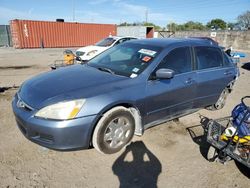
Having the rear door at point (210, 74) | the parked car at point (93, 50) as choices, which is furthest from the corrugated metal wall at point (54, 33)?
the rear door at point (210, 74)

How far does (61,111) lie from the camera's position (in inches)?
107

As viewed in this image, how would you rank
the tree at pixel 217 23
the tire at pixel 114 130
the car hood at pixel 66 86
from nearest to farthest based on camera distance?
1. the car hood at pixel 66 86
2. the tire at pixel 114 130
3. the tree at pixel 217 23

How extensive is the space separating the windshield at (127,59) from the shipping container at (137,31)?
21.7 metres

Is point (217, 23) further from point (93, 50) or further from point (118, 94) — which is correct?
point (118, 94)

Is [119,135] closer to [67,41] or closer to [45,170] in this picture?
[45,170]

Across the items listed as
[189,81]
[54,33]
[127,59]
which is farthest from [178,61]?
[54,33]

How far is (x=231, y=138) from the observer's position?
2908 mm

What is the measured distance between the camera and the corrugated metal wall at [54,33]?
19859 mm

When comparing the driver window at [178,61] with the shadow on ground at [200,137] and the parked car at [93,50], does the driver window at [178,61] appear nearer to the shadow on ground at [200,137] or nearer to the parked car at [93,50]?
the shadow on ground at [200,137]

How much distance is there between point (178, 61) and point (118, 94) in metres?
1.42

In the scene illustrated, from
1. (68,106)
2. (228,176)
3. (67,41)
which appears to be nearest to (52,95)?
(68,106)

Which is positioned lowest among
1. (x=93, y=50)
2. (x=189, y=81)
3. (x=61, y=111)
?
(x=61, y=111)

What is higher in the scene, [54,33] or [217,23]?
[217,23]

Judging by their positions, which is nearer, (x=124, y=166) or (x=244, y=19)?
(x=124, y=166)
